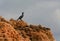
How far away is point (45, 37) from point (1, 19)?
25.7 ft

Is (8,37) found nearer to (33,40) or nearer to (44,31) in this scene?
(33,40)

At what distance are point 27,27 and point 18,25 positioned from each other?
154 cm

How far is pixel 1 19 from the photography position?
48594 millimetres

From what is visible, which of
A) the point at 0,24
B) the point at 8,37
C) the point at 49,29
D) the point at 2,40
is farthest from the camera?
the point at 49,29

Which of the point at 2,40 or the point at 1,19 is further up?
the point at 1,19

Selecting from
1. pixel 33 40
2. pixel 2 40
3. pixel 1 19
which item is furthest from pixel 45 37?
pixel 2 40

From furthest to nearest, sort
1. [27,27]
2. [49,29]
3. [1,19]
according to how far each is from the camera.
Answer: [49,29] → [27,27] → [1,19]

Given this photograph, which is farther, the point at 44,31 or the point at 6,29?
the point at 44,31

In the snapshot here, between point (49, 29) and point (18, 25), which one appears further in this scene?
point (49, 29)

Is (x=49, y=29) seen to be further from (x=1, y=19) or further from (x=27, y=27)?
(x=1, y=19)

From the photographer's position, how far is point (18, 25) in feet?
176

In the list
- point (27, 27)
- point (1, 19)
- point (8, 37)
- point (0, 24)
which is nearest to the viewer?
point (8, 37)

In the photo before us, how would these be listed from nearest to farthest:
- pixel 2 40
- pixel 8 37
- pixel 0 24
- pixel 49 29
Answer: pixel 2 40 < pixel 8 37 < pixel 0 24 < pixel 49 29

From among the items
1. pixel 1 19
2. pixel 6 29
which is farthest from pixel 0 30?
pixel 1 19
